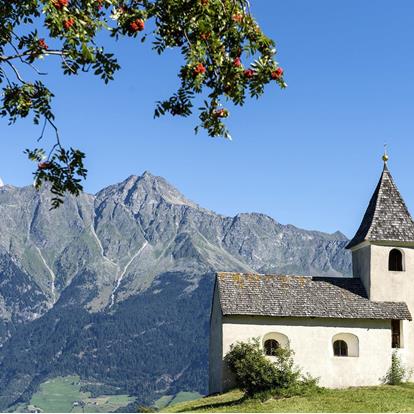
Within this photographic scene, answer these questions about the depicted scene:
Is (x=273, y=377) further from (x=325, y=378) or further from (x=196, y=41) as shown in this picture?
(x=196, y=41)

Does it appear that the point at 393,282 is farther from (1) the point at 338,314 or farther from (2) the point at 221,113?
(2) the point at 221,113

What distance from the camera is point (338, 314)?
162 feet

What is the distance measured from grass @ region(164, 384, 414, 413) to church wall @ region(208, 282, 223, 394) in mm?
2379

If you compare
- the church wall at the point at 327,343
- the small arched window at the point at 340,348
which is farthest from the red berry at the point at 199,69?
the small arched window at the point at 340,348

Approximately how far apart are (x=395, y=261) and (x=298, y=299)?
795 cm

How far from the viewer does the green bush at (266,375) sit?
141 feet

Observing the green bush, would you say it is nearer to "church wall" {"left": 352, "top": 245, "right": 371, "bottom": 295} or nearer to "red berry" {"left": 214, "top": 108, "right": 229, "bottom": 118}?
"church wall" {"left": 352, "top": 245, "right": 371, "bottom": 295}

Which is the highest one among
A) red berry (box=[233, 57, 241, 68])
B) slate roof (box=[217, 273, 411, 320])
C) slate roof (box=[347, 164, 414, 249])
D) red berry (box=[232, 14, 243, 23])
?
slate roof (box=[347, 164, 414, 249])

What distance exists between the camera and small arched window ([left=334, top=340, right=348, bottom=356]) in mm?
49969

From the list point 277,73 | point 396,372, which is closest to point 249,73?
point 277,73

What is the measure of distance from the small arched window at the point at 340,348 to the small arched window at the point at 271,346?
13.5 feet

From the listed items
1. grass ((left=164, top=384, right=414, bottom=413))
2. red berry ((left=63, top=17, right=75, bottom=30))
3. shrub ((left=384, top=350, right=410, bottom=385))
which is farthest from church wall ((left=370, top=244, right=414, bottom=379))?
red berry ((left=63, top=17, right=75, bottom=30))

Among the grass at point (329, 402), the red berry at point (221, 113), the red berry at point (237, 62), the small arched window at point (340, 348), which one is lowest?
the grass at point (329, 402)

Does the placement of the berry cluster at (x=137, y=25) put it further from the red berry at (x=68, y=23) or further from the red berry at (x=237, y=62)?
the red berry at (x=237, y=62)
